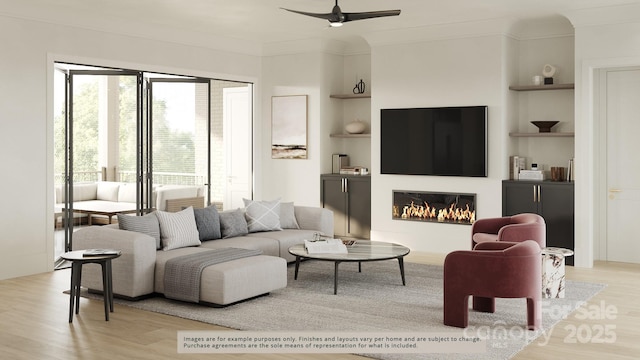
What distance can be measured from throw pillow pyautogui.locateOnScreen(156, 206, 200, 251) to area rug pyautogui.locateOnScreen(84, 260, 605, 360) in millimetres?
679

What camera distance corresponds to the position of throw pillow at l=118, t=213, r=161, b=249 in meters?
6.33

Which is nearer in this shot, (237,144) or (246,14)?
(246,14)

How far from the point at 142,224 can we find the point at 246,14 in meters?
2.94

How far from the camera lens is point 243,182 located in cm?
1022

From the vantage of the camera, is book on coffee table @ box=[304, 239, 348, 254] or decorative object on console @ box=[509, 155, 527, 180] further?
decorative object on console @ box=[509, 155, 527, 180]

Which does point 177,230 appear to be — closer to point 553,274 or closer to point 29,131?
point 29,131

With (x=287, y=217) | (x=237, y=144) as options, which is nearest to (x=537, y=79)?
(x=287, y=217)

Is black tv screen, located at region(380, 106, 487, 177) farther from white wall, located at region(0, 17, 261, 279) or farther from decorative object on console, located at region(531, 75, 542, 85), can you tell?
white wall, located at region(0, 17, 261, 279)

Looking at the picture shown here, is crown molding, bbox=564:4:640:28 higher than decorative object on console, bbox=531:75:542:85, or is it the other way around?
crown molding, bbox=564:4:640:28

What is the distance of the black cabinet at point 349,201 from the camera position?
9688mm

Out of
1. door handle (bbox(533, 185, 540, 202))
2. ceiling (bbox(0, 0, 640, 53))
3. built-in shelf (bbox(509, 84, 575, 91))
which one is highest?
ceiling (bbox(0, 0, 640, 53))

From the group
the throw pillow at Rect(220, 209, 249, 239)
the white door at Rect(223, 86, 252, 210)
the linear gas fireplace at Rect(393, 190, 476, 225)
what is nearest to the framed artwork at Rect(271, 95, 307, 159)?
the white door at Rect(223, 86, 252, 210)

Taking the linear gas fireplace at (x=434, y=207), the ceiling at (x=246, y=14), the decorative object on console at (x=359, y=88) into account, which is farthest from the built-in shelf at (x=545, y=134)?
the decorative object on console at (x=359, y=88)

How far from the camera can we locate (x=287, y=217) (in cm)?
825
